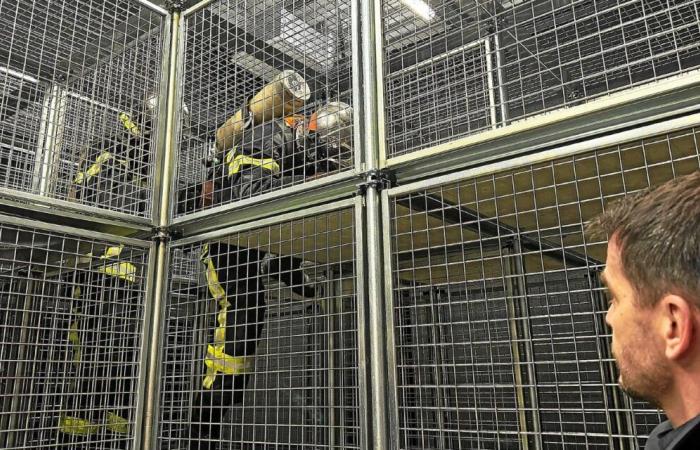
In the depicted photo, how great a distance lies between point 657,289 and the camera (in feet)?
1.98

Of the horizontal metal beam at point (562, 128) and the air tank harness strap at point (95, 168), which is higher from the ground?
the air tank harness strap at point (95, 168)

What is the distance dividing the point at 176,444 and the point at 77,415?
31 cm

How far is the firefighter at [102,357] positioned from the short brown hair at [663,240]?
139cm

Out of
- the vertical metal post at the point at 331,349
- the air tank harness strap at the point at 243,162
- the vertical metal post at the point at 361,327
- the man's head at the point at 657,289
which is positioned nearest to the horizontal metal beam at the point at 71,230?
the air tank harness strap at the point at 243,162

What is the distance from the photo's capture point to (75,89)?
7.02ft

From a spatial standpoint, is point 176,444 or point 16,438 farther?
point 176,444

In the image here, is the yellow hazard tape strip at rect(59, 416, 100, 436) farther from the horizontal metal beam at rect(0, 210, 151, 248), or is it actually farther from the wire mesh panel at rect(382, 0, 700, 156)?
the wire mesh panel at rect(382, 0, 700, 156)

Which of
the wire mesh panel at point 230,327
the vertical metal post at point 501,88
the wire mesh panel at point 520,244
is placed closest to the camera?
the wire mesh panel at point 520,244

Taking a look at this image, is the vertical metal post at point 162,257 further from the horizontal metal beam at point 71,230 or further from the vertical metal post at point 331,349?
the vertical metal post at point 331,349

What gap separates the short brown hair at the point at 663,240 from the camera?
22.9 inches

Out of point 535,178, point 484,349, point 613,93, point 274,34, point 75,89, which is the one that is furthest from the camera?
point 484,349

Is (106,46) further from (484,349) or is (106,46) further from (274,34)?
(484,349)

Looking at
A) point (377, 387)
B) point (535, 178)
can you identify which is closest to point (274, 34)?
point (535, 178)

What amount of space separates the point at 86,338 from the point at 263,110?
869 mm
